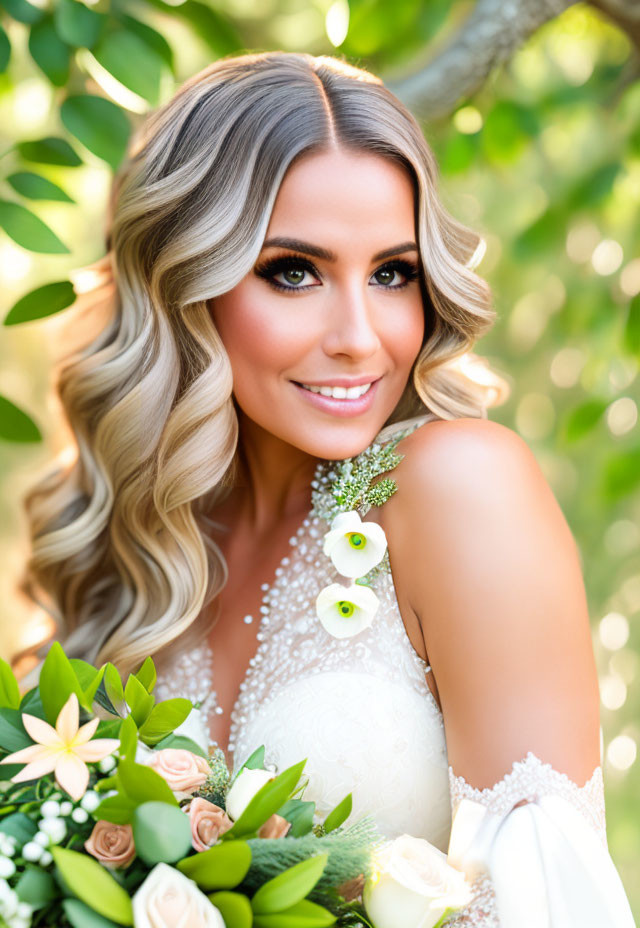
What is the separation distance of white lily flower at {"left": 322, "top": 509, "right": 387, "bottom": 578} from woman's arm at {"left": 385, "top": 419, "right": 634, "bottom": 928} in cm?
6

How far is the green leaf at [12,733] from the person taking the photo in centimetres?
143

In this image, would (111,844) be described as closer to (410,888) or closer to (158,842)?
(158,842)

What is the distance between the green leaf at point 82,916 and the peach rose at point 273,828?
231 millimetres

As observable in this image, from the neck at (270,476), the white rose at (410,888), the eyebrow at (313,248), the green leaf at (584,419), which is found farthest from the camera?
the green leaf at (584,419)

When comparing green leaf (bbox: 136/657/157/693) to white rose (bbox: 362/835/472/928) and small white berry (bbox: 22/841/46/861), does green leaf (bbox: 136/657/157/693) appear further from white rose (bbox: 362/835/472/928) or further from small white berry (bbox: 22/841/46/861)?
white rose (bbox: 362/835/472/928)

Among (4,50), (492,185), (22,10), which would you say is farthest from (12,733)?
(492,185)

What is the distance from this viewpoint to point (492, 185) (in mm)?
5328

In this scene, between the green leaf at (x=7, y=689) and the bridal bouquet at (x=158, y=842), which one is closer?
the bridal bouquet at (x=158, y=842)

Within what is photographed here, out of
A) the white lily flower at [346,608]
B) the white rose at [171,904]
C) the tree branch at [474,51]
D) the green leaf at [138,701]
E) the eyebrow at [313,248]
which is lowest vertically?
the white rose at [171,904]

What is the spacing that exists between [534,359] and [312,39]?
2.06 metres

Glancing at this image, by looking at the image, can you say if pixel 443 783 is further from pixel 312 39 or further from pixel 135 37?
pixel 312 39

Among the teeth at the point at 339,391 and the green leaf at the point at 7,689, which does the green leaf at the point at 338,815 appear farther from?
the teeth at the point at 339,391

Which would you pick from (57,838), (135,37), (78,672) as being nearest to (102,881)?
(57,838)

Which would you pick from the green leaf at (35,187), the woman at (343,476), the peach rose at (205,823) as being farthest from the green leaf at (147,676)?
the green leaf at (35,187)
